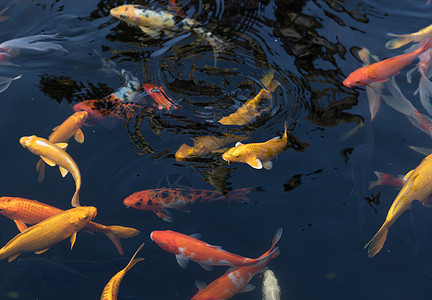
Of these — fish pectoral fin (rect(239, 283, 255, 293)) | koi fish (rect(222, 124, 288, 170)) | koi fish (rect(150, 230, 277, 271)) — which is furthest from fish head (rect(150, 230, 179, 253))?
koi fish (rect(222, 124, 288, 170))

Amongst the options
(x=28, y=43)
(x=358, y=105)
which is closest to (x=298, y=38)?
(x=358, y=105)

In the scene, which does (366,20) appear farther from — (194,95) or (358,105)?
(194,95)

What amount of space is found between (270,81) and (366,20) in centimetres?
196

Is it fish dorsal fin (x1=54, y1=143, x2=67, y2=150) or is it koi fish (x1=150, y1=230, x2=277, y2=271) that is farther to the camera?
fish dorsal fin (x1=54, y1=143, x2=67, y2=150)

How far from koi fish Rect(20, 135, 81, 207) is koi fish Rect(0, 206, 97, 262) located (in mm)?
290

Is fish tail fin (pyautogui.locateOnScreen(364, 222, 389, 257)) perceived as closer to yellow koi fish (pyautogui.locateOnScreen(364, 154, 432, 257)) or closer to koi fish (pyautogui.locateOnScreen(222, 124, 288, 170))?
yellow koi fish (pyautogui.locateOnScreen(364, 154, 432, 257))

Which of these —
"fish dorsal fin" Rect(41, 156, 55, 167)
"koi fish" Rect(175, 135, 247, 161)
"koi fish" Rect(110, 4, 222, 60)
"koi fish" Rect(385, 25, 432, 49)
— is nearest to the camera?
"fish dorsal fin" Rect(41, 156, 55, 167)

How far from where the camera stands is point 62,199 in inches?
169

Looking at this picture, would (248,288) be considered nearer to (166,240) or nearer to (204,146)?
(166,240)

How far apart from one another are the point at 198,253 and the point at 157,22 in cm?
340

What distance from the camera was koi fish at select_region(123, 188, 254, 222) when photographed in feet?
13.4

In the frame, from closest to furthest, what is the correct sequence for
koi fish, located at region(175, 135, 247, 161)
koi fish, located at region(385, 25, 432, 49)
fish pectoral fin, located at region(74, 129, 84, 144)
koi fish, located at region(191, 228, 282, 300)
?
koi fish, located at region(191, 228, 282, 300)
koi fish, located at region(175, 135, 247, 161)
fish pectoral fin, located at region(74, 129, 84, 144)
koi fish, located at region(385, 25, 432, 49)

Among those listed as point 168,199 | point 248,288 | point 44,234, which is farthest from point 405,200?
point 44,234

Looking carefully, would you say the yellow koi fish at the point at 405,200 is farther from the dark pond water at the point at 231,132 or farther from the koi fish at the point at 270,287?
the koi fish at the point at 270,287
